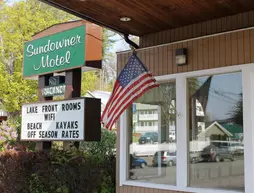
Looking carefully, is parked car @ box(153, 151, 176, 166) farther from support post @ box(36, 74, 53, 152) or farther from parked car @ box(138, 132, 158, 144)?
support post @ box(36, 74, 53, 152)

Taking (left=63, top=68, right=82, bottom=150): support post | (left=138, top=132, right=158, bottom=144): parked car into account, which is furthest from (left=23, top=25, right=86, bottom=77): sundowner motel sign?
(left=138, top=132, right=158, bottom=144): parked car

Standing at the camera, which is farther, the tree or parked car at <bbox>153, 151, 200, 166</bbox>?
the tree

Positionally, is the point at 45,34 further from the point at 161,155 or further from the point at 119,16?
the point at 161,155

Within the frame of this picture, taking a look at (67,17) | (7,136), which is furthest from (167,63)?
(67,17)

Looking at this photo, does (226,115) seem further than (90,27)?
No

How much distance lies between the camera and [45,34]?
789 centimetres

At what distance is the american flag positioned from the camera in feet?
18.1

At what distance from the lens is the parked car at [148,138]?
621 centimetres

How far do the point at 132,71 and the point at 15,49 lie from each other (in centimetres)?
1082

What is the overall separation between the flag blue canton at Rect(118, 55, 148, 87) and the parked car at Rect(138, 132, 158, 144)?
3.68 feet

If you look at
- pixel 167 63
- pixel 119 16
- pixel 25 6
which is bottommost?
pixel 167 63

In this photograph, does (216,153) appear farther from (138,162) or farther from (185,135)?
(138,162)

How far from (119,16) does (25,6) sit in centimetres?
1139

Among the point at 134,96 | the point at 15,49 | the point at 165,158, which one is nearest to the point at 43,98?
the point at 134,96
